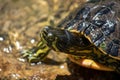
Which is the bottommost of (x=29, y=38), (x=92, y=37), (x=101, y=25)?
(x=29, y=38)

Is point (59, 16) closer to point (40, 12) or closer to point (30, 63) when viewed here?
point (40, 12)

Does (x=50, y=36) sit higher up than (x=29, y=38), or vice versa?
(x=50, y=36)

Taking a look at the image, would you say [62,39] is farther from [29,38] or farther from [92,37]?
[29,38]

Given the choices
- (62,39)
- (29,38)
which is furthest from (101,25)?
(29,38)

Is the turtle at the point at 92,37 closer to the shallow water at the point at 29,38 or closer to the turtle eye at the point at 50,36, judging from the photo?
the turtle eye at the point at 50,36

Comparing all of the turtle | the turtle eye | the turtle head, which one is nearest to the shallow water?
the turtle

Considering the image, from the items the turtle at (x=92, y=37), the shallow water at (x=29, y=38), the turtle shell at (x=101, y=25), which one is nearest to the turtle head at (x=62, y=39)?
the turtle at (x=92, y=37)

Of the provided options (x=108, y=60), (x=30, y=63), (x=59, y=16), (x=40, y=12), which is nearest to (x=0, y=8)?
(x=40, y=12)

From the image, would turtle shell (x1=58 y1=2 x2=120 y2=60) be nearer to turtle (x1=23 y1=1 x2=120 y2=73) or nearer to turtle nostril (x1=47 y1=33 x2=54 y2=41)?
turtle (x1=23 y1=1 x2=120 y2=73)
